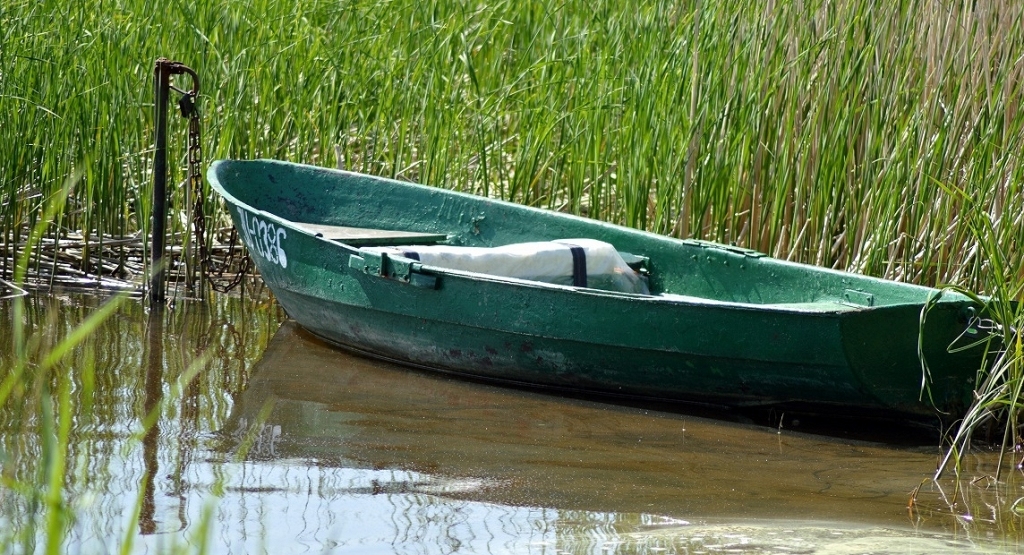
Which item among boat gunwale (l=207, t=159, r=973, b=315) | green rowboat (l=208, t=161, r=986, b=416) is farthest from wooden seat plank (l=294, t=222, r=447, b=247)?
boat gunwale (l=207, t=159, r=973, b=315)

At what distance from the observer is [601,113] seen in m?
5.78

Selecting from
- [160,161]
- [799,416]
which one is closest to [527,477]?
[799,416]

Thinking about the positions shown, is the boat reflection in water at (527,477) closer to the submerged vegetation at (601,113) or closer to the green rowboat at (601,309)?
the green rowboat at (601,309)

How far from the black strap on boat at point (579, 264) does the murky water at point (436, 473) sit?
646mm

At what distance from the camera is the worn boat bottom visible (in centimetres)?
405

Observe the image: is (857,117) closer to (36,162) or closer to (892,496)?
(892,496)

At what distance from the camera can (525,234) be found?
18.0 feet

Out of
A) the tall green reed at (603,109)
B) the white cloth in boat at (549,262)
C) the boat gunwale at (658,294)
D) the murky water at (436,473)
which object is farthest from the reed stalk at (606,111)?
the murky water at (436,473)

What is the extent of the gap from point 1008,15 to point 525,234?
223cm

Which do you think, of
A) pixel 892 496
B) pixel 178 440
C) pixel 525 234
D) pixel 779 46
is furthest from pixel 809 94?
pixel 178 440

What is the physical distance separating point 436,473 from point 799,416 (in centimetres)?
147

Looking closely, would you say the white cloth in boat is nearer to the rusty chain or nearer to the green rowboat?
the green rowboat

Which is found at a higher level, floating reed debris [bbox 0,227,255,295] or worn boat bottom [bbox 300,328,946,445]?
floating reed debris [bbox 0,227,255,295]

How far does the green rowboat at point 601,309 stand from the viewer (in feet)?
12.7
